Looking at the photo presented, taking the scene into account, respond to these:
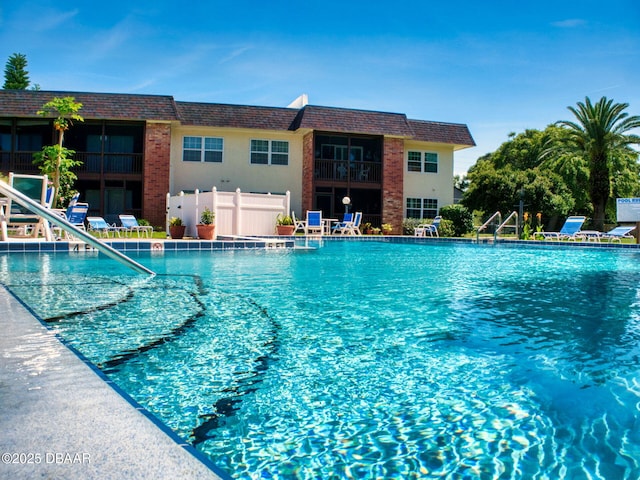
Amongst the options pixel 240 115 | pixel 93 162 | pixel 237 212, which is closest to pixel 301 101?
pixel 240 115

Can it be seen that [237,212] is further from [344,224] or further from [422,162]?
[422,162]

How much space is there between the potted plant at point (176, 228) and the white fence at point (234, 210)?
39 centimetres

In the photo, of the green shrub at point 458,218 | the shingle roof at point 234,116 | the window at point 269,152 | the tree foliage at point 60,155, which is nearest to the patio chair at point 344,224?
the window at point 269,152

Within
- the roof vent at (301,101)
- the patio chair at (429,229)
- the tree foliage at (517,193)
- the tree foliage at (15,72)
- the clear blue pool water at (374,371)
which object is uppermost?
the tree foliage at (15,72)

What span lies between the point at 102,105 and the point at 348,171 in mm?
10936

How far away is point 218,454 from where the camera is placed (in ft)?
6.28

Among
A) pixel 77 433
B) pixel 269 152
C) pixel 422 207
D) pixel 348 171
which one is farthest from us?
pixel 422 207

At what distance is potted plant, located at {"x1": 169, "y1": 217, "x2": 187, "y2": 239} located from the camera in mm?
16125

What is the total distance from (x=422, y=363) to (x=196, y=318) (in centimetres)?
204

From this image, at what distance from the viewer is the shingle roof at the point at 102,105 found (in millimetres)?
20047

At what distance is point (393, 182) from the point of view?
23.9m

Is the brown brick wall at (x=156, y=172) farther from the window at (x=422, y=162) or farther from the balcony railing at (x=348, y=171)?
the window at (x=422, y=162)

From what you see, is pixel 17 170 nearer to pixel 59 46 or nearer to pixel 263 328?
pixel 59 46

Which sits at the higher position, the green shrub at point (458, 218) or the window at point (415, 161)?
the window at point (415, 161)
